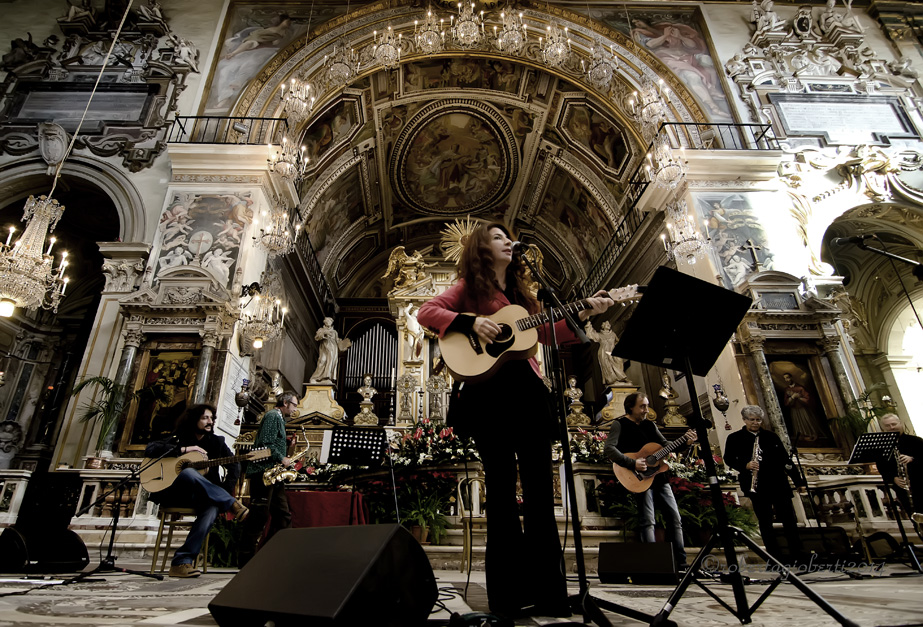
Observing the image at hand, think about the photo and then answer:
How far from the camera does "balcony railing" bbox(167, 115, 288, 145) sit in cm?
896

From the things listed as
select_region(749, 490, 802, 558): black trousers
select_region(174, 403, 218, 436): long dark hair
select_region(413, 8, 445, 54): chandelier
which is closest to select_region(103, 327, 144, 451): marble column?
select_region(174, 403, 218, 436): long dark hair

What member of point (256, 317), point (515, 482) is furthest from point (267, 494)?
point (256, 317)

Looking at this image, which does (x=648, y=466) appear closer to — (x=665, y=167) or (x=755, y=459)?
(x=755, y=459)

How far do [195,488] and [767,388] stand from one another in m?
7.05

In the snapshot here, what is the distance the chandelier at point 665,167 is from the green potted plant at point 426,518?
5.97m

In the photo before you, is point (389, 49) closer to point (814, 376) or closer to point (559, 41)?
point (559, 41)

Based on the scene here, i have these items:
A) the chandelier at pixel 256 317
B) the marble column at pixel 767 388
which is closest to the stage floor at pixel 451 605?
the marble column at pixel 767 388

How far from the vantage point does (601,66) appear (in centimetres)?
995

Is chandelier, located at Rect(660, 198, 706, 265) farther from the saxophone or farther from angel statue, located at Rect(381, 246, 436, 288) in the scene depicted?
angel statue, located at Rect(381, 246, 436, 288)

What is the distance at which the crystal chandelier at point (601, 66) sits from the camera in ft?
32.7

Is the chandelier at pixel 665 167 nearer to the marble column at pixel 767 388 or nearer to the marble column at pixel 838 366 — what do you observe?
the marble column at pixel 767 388

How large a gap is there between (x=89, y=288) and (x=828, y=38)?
17.5m

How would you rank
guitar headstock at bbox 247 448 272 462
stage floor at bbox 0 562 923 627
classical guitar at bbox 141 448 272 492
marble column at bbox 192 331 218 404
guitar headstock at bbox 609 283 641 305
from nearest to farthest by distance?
1. stage floor at bbox 0 562 923 627
2. guitar headstock at bbox 609 283 641 305
3. classical guitar at bbox 141 448 272 492
4. guitar headstock at bbox 247 448 272 462
5. marble column at bbox 192 331 218 404

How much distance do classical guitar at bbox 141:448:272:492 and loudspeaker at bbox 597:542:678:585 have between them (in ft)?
9.21
